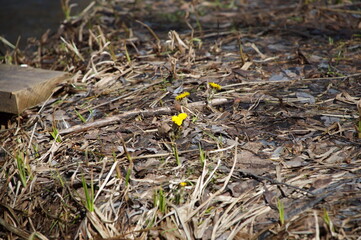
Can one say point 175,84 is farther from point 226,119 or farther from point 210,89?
point 226,119

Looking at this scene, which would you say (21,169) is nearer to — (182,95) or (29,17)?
(182,95)

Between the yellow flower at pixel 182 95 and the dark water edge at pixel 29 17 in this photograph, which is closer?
the yellow flower at pixel 182 95

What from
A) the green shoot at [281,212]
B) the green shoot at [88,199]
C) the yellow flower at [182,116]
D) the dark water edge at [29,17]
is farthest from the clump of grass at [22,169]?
the dark water edge at [29,17]

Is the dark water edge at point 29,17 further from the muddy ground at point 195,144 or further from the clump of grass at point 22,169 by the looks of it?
the clump of grass at point 22,169

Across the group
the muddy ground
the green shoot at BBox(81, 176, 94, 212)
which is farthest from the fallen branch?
the green shoot at BBox(81, 176, 94, 212)

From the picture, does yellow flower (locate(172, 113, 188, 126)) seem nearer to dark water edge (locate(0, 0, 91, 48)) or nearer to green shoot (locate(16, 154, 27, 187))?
green shoot (locate(16, 154, 27, 187))
